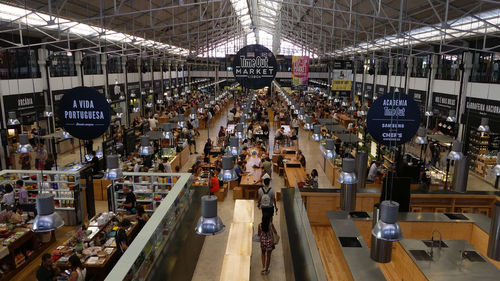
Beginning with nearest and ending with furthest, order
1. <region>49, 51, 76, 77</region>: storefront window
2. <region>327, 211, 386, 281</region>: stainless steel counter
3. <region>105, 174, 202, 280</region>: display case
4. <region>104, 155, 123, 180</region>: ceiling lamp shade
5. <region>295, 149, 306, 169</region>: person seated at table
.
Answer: <region>105, 174, 202, 280</region>: display case < <region>327, 211, 386, 281</region>: stainless steel counter < <region>104, 155, 123, 180</region>: ceiling lamp shade < <region>295, 149, 306, 169</region>: person seated at table < <region>49, 51, 76, 77</region>: storefront window

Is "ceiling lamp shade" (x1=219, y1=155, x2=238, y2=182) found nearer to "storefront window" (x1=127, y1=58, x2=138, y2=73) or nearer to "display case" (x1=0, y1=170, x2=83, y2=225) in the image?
"display case" (x1=0, y1=170, x2=83, y2=225)

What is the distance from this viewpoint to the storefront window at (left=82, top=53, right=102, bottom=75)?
75.3 ft

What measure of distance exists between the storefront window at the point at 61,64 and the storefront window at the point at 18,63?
0.92 m

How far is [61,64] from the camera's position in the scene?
67.3 feet

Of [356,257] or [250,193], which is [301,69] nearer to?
[250,193]

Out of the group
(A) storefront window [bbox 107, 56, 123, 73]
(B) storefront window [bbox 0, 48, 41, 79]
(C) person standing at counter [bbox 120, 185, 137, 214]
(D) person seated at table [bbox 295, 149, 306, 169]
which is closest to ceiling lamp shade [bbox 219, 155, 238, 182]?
(C) person standing at counter [bbox 120, 185, 137, 214]

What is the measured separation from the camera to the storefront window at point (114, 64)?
26.3 m

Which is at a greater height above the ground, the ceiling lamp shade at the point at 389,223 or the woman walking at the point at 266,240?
the ceiling lamp shade at the point at 389,223

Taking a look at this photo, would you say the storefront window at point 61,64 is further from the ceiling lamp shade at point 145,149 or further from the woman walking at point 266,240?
the woman walking at point 266,240

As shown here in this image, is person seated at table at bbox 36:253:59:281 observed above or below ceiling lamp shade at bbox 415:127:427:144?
below

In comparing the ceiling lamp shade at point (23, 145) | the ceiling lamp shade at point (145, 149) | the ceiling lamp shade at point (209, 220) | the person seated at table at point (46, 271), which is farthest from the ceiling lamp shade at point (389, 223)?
the ceiling lamp shade at point (23, 145)

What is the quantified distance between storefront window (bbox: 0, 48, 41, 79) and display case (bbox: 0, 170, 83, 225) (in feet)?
25.4

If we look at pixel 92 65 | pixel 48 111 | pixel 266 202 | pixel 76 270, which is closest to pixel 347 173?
pixel 266 202

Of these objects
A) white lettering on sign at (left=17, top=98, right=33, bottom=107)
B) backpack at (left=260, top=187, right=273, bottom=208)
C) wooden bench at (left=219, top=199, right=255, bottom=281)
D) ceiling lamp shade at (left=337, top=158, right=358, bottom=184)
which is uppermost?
white lettering on sign at (left=17, top=98, right=33, bottom=107)
